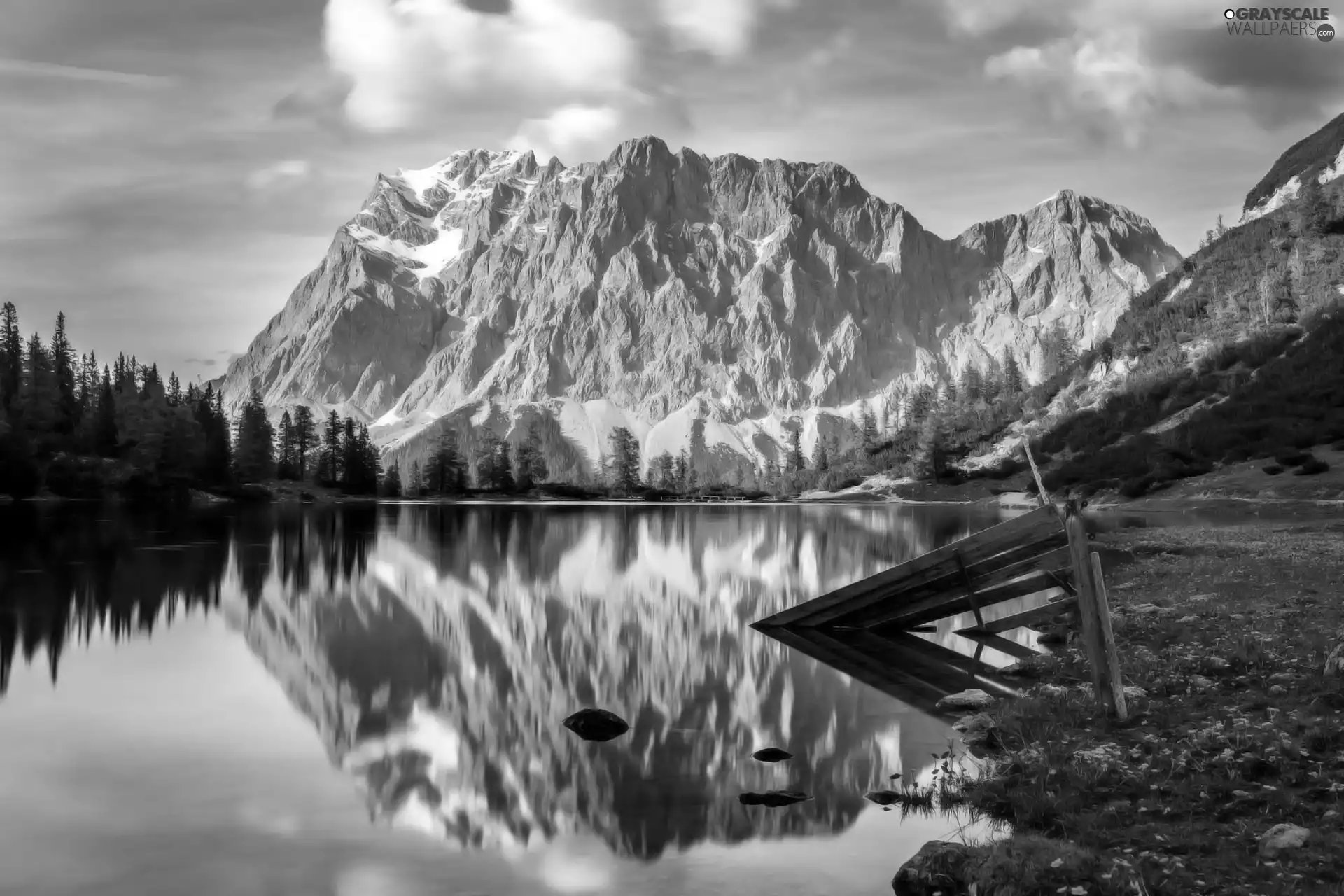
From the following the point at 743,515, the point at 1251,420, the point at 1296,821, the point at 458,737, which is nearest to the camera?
the point at 1296,821

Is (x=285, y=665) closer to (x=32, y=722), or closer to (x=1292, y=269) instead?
(x=32, y=722)

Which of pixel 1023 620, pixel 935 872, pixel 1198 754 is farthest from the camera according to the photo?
pixel 1023 620

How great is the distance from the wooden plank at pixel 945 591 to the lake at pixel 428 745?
3.98ft

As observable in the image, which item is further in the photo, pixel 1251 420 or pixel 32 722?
pixel 1251 420

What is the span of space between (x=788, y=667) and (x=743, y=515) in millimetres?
108629

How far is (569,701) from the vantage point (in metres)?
19.3

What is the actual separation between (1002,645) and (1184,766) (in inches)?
543

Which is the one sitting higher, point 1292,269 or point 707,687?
point 1292,269

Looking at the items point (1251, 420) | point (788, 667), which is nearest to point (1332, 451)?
point (1251, 420)

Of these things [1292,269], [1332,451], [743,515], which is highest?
→ [1292,269]

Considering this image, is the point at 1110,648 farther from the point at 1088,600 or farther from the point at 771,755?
the point at 771,755

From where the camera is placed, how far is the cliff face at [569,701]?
42.3 ft

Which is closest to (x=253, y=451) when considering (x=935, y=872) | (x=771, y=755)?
(x=771, y=755)

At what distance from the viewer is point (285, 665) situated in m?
23.5
